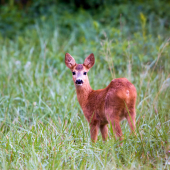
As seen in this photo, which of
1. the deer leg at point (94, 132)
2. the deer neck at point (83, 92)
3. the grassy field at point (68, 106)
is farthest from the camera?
the deer neck at point (83, 92)

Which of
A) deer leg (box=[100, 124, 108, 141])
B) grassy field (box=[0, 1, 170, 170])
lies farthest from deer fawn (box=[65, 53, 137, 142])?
grassy field (box=[0, 1, 170, 170])

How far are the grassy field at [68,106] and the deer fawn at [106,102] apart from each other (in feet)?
0.44

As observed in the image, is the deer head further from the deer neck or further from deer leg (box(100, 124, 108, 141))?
deer leg (box(100, 124, 108, 141))

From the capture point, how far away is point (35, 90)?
4.64 meters

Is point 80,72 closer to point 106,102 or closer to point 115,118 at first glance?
point 106,102

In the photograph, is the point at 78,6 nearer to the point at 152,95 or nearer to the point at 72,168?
the point at 152,95

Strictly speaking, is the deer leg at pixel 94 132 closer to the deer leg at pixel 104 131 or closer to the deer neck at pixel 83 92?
the deer leg at pixel 104 131

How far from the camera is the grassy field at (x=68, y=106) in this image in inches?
109

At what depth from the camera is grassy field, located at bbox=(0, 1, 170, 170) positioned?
2777 millimetres

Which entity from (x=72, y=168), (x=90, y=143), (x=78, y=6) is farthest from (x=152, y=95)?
(x=78, y=6)

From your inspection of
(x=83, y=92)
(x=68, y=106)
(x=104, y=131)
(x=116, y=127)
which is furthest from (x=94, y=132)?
(x=68, y=106)

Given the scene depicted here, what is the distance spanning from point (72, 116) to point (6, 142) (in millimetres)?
1002

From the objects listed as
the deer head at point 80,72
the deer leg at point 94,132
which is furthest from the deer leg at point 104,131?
the deer head at point 80,72

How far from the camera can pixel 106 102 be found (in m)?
3.02
